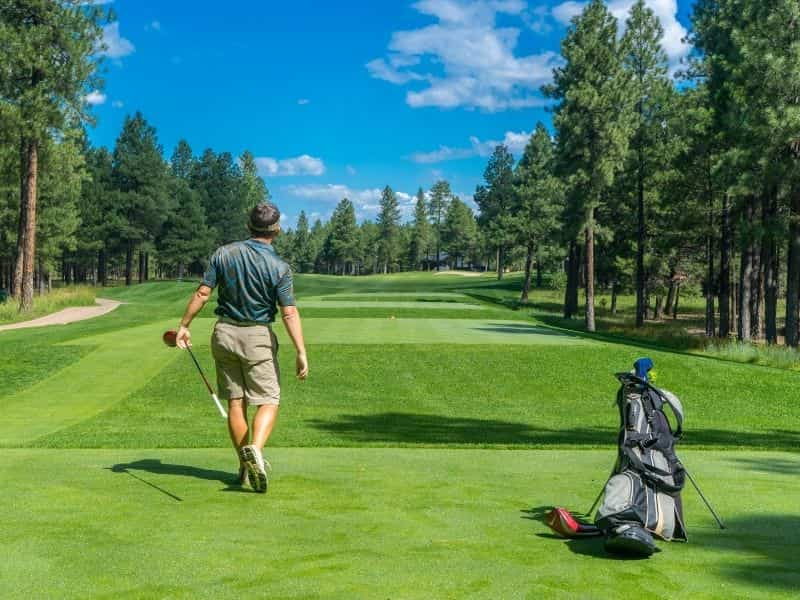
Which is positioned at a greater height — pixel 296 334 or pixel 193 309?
pixel 193 309

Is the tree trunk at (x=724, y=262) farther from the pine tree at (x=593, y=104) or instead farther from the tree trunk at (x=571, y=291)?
the tree trunk at (x=571, y=291)

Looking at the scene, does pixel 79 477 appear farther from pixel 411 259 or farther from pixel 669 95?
pixel 411 259

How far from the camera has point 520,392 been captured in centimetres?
2000

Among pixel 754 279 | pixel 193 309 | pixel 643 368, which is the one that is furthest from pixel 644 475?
pixel 754 279

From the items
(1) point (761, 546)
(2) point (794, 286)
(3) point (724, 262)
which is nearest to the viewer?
(1) point (761, 546)

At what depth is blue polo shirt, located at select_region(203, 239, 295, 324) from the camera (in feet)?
21.6

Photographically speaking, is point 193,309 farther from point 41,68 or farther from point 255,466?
point 41,68

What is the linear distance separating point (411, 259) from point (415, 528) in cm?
16424

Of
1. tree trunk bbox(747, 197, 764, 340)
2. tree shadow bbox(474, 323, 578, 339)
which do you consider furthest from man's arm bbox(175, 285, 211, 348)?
tree trunk bbox(747, 197, 764, 340)

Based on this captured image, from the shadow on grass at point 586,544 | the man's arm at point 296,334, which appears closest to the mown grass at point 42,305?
the man's arm at point 296,334

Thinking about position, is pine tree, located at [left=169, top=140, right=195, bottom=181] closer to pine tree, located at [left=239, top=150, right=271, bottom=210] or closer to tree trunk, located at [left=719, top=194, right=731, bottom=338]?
pine tree, located at [left=239, top=150, right=271, bottom=210]

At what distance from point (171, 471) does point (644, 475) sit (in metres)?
4.50

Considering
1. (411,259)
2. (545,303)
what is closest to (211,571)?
(545,303)

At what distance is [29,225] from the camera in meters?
34.8
